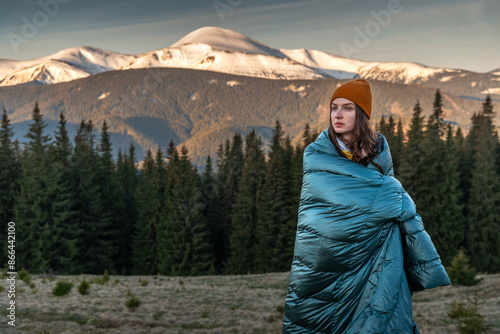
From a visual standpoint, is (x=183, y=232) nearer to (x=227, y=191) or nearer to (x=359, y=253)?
(x=227, y=191)

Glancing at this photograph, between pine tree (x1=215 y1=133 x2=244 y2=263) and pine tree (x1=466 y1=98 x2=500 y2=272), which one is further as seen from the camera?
pine tree (x1=215 y1=133 x2=244 y2=263)

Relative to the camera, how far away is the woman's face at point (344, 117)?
12.1 feet

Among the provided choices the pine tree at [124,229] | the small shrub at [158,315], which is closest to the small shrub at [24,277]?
the small shrub at [158,315]

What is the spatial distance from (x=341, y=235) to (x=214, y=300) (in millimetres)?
11673

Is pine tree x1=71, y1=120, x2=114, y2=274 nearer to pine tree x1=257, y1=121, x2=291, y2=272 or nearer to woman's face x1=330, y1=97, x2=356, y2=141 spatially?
pine tree x1=257, y1=121, x2=291, y2=272

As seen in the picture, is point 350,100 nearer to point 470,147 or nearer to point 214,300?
point 214,300

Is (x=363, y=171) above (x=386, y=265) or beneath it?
above

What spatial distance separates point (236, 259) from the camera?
147 feet

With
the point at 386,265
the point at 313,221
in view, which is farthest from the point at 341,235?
the point at 386,265

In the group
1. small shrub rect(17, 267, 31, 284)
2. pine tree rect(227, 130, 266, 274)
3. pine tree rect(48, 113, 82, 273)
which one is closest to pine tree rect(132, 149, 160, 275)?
pine tree rect(48, 113, 82, 273)

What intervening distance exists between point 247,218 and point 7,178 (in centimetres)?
2809

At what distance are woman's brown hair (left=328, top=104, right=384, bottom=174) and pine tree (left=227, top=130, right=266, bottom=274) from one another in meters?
41.4

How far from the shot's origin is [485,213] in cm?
4288

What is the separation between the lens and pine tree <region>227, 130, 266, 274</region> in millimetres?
44781
